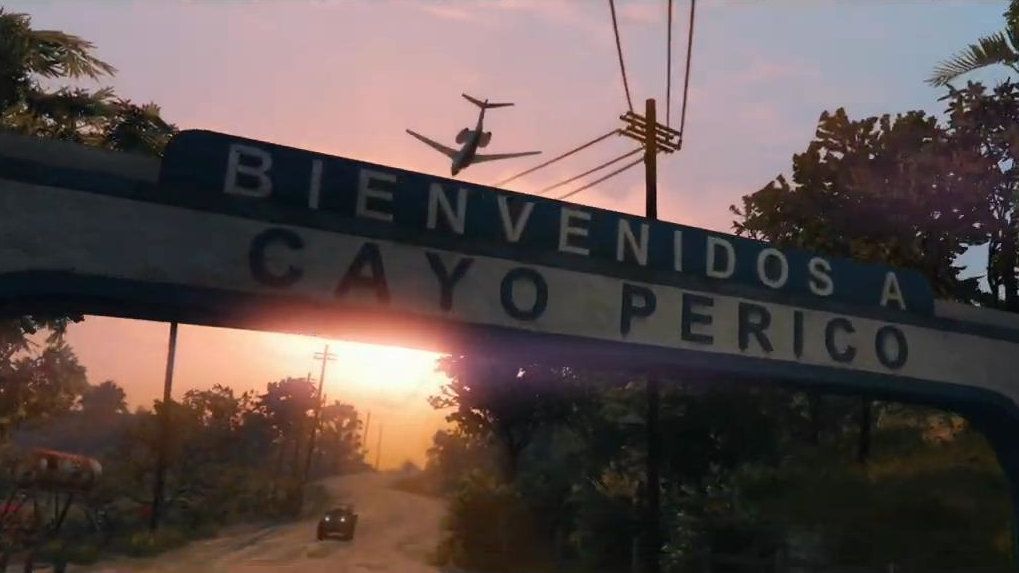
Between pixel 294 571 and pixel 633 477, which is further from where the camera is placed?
pixel 294 571

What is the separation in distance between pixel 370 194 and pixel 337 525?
4298 cm

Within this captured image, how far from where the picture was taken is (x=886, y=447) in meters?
35.7

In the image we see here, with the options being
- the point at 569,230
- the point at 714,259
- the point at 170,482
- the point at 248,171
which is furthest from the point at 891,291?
the point at 170,482

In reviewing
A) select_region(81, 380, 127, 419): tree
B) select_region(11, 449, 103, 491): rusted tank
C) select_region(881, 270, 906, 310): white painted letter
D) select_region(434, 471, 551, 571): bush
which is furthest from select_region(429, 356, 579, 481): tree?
select_region(81, 380, 127, 419): tree

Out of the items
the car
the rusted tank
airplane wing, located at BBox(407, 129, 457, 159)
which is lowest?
the car

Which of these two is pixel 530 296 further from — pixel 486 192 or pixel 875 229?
pixel 875 229

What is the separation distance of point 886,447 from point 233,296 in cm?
3120

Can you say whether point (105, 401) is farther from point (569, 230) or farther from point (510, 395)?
point (569, 230)

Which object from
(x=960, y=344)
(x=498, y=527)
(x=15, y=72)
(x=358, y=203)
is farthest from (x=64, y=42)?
(x=498, y=527)

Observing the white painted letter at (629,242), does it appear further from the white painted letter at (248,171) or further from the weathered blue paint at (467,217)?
the white painted letter at (248,171)

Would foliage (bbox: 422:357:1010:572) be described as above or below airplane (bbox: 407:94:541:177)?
below

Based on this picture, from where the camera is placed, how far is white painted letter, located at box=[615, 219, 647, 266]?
1284 centimetres

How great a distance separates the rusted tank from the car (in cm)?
3055

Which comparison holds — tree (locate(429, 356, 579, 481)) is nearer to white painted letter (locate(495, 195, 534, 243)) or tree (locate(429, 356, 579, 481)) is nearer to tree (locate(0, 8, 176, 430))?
tree (locate(0, 8, 176, 430))
